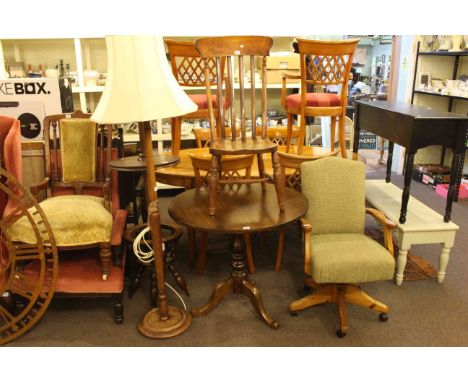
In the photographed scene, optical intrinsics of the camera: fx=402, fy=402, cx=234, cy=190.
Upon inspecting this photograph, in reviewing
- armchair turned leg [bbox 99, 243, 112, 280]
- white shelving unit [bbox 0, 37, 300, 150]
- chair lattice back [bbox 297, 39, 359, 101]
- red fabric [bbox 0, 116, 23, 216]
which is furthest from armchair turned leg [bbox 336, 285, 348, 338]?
white shelving unit [bbox 0, 37, 300, 150]

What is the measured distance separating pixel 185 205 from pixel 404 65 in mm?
4114

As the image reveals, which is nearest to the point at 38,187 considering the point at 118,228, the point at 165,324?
the point at 118,228

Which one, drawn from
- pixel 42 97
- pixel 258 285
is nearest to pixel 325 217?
pixel 258 285

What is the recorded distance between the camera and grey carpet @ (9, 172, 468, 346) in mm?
2209

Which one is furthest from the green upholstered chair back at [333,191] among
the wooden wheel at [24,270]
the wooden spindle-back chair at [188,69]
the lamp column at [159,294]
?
the wooden wheel at [24,270]

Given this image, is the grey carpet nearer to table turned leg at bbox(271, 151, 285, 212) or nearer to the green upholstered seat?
the green upholstered seat

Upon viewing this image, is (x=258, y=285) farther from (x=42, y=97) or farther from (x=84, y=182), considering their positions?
(x=42, y=97)

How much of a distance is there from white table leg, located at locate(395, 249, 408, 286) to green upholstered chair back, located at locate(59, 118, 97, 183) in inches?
84.6

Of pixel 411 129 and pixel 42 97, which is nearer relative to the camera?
pixel 411 129

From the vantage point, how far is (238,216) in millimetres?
2092

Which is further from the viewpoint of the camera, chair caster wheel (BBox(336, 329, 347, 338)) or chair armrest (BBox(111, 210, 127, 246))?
chair armrest (BBox(111, 210, 127, 246))

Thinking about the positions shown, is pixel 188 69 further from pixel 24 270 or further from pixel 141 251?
pixel 24 270

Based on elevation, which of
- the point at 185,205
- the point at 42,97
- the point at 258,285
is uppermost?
the point at 42,97

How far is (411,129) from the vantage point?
2578 millimetres
